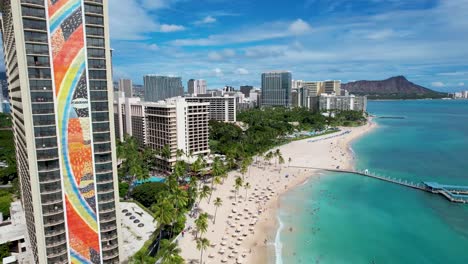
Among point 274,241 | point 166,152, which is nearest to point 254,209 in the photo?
point 274,241

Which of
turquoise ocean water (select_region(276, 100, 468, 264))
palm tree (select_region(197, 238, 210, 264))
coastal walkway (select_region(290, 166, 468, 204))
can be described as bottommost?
turquoise ocean water (select_region(276, 100, 468, 264))

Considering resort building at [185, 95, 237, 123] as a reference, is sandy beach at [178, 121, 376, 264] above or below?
below

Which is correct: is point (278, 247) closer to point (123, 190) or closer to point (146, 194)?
point (146, 194)

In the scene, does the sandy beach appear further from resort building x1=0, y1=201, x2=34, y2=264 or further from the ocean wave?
resort building x1=0, y1=201, x2=34, y2=264

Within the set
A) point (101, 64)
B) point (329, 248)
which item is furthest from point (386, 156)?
point (101, 64)

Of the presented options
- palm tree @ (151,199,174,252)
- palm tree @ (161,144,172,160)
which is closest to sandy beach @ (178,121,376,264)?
palm tree @ (151,199,174,252)

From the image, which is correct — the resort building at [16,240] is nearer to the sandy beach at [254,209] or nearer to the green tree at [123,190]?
the green tree at [123,190]

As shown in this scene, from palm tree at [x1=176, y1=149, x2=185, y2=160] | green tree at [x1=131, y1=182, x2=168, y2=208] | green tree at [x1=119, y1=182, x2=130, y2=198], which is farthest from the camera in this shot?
palm tree at [x1=176, y1=149, x2=185, y2=160]
